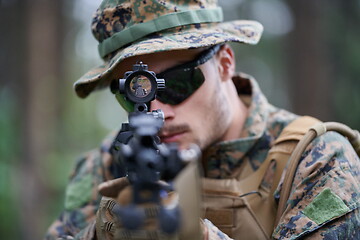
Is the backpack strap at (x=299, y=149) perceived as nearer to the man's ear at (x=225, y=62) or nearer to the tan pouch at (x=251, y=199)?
the tan pouch at (x=251, y=199)

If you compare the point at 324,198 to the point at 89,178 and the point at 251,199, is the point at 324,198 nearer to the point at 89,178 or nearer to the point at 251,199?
the point at 251,199

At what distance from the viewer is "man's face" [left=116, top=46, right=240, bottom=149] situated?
3.03 metres

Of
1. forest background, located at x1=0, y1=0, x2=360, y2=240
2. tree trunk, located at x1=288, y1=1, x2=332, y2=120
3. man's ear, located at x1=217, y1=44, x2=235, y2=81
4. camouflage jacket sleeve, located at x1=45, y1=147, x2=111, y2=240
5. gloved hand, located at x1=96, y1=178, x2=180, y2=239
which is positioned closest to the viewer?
gloved hand, located at x1=96, y1=178, x2=180, y2=239

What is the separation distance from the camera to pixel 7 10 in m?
12.6

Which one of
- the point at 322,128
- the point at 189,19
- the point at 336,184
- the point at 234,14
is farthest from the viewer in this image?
the point at 234,14

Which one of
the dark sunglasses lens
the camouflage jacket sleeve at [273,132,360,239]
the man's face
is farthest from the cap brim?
the camouflage jacket sleeve at [273,132,360,239]

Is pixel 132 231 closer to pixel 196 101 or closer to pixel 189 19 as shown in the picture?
pixel 196 101

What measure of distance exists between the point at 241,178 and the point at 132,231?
5.72ft

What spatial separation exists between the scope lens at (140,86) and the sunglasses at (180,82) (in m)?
0.66

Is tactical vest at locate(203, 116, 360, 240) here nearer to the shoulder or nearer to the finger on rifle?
the shoulder

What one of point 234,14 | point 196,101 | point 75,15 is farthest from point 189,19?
point 234,14

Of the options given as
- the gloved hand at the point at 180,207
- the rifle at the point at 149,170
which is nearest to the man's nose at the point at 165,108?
the rifle at the point at 149,170

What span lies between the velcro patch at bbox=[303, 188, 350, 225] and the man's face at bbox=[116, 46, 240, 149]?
0.93m

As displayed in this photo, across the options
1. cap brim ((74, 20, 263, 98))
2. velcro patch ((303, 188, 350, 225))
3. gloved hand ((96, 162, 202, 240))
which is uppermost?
cap brim ((74, 20, 263, 98))
